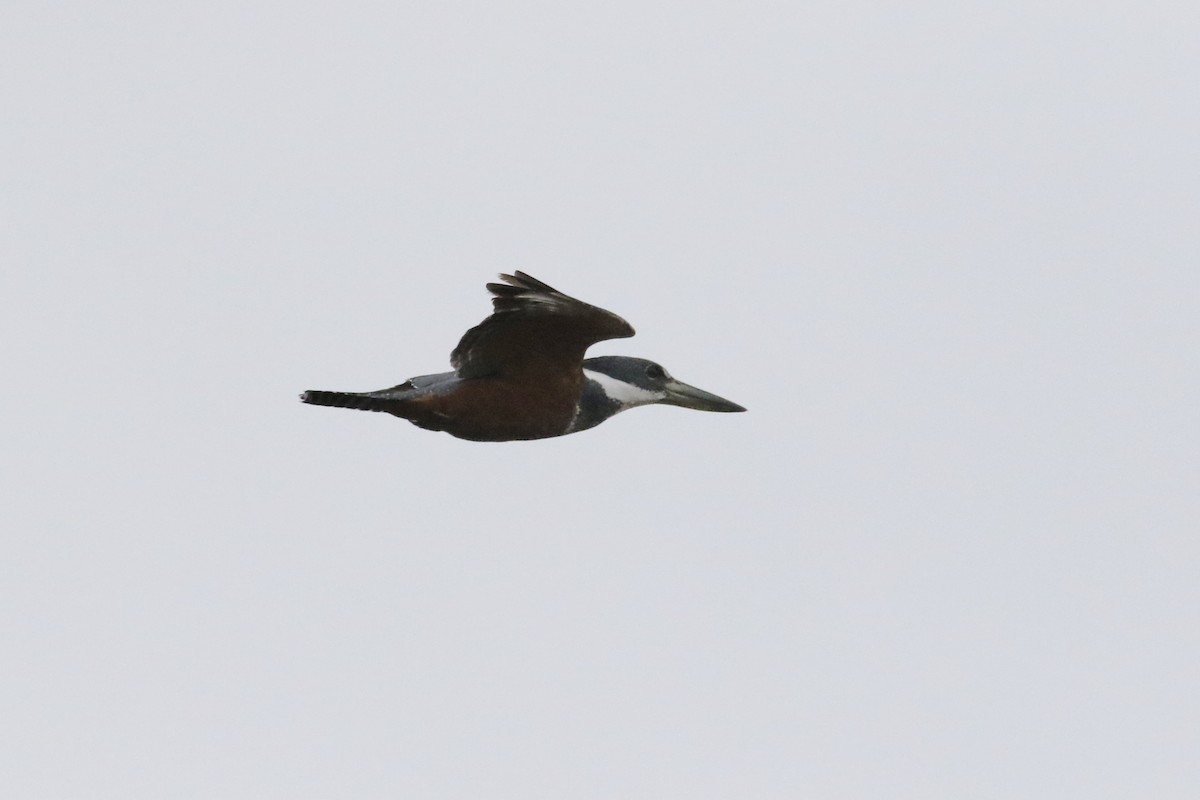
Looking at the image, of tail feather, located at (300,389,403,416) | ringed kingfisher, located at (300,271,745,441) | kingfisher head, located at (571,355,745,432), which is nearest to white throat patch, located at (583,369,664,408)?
kingfisher head, located at (571,355,745,432)

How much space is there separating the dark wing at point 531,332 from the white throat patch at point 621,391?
96 centimetres

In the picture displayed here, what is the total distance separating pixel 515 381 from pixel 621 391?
57.1 inches

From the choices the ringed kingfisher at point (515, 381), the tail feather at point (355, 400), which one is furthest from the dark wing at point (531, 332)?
the tail feather at point (355, 400)

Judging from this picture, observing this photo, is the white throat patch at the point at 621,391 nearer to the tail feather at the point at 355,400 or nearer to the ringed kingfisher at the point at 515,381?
the ringed kingfisher at the point at 515,381

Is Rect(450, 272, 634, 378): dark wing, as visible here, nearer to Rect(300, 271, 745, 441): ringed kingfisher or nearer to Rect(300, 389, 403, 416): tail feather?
Rect(300, 271, 745, 441): ringed kingfisher

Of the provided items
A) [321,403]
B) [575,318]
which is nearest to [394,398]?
[321,403]

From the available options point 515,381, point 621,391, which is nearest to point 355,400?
point 515,381

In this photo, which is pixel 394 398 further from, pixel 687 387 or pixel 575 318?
pixel 687 387

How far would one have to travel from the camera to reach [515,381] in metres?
14.3

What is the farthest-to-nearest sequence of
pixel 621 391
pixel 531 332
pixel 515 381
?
1. pixel 621 391
2. pixel 515 381
3. pixel 531 332

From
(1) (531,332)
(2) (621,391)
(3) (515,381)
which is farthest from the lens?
(2) (621,391)

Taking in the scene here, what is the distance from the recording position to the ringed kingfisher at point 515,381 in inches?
532

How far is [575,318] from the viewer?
1359 centimetres

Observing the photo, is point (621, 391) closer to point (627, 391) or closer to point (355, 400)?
point (627, 391)
